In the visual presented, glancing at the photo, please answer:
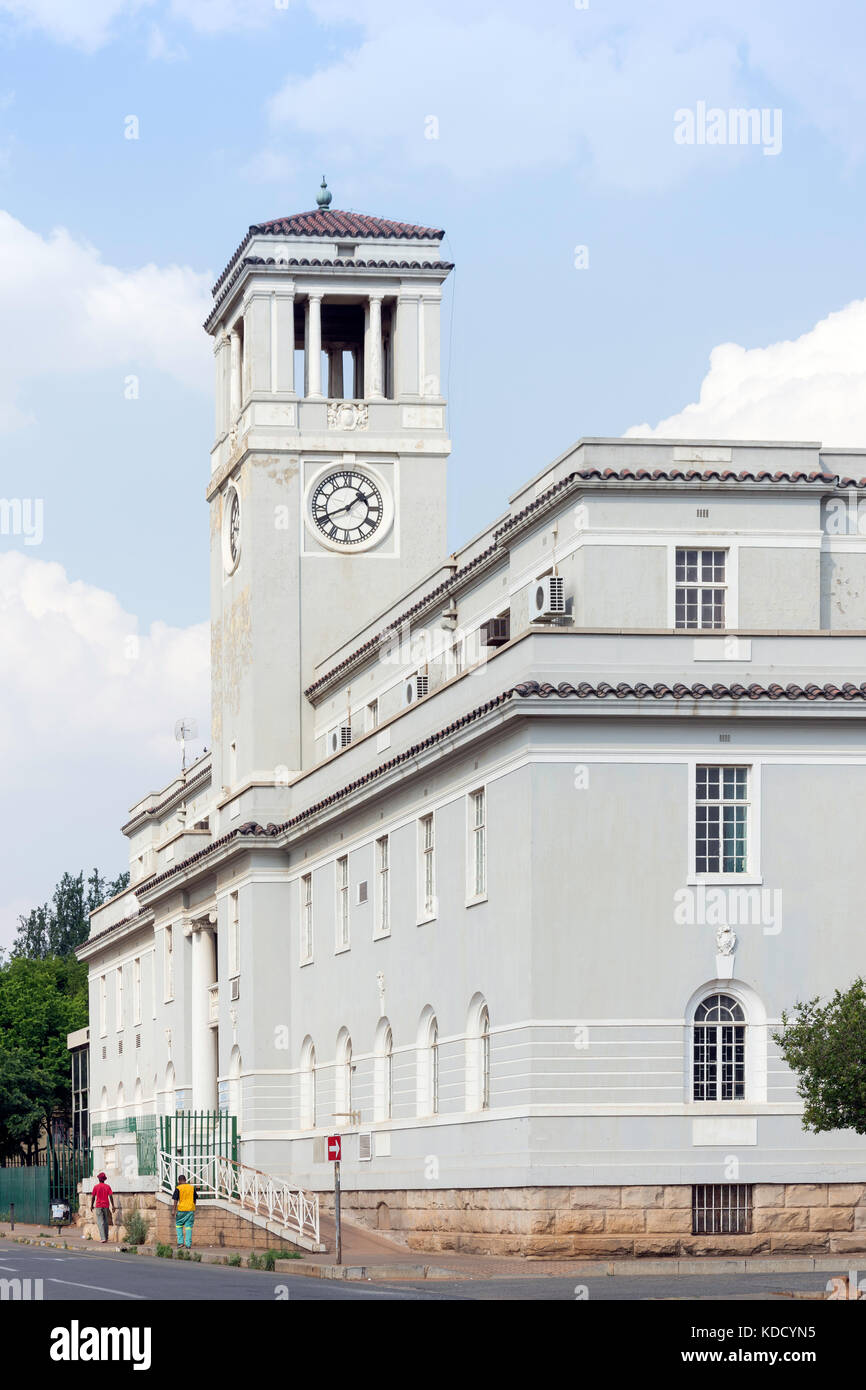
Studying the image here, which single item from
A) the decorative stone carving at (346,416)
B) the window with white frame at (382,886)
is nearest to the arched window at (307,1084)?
the window with white frame at (382,886)

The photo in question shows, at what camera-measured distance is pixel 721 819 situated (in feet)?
124

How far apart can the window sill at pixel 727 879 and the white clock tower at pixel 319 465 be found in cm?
2117

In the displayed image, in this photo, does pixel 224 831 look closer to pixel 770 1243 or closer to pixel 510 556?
pixel 510 556

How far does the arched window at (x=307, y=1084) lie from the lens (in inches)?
2080

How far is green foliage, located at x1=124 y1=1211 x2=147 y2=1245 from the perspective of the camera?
49281mm

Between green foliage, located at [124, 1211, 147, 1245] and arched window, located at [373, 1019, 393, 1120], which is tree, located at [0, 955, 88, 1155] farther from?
arched window, located at [373, 1019, 393, 1120]

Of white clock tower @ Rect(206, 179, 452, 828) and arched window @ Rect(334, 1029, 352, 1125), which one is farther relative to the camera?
white clock tower @ Rect(206, 179, 452, 828)

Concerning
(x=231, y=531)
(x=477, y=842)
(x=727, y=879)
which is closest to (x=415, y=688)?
(x=231, y=531)

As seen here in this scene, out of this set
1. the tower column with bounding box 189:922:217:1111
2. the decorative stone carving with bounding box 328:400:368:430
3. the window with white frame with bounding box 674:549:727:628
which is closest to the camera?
the window with white frame with bounding box 674:549:727:628

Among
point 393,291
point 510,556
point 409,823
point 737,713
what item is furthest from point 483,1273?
point 393,291

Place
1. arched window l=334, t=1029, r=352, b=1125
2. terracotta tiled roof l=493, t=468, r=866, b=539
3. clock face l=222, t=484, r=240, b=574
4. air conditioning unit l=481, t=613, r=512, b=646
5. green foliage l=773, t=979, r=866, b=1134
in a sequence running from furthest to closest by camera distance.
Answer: clock face l=222, t=484, r=240, b=574
arched window l=334, t=1029, r=352, b=1125
air conditioning unit l=481, t=613, r=512, b=646
terracotta tiled roof l=493, t=468, r=866, b=539
green foliage l=773, t=979, r=866, b=1134

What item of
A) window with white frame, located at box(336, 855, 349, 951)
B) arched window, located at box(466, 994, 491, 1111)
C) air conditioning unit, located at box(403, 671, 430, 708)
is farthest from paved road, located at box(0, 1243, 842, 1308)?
air conditioning unit, located at box(403, 671, 430, 708)

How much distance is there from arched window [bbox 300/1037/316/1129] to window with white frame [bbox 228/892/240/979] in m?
3.72
